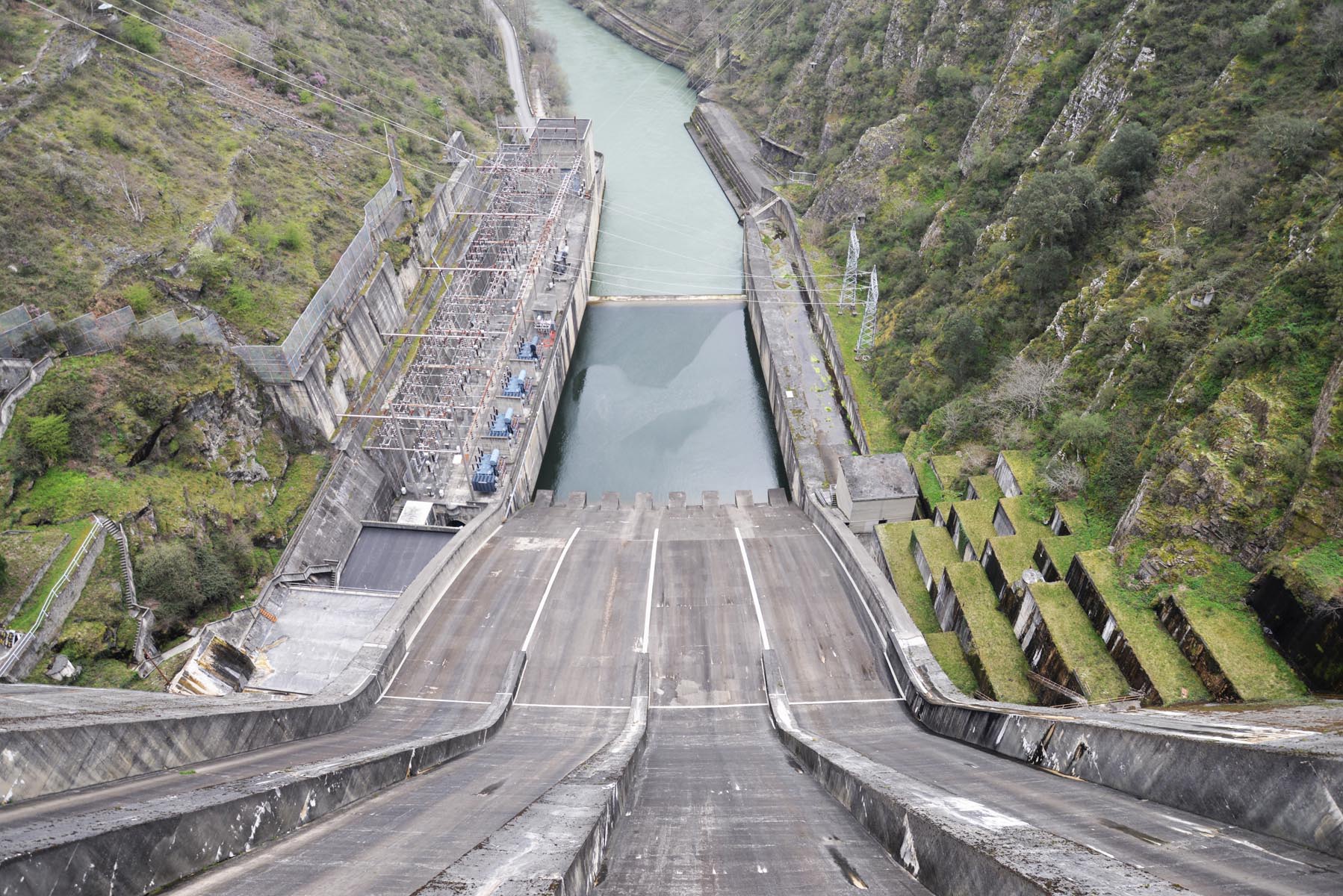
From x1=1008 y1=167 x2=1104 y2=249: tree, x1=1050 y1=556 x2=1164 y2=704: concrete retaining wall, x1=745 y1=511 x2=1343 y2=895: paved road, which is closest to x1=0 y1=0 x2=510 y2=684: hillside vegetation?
x1=745 y1=511 x2=1343 y2=895: paved road

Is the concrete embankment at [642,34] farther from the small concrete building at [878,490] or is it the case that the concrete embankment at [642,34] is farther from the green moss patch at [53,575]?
the green moss patch at [53,575]

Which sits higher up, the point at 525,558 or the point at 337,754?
the point at 337,754

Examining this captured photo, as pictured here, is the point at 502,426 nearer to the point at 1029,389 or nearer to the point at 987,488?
the point at 987,488

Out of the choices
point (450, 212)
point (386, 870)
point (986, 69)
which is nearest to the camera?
point (386, 870)

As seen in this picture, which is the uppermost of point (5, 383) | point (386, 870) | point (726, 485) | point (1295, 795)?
point (1295, 795)

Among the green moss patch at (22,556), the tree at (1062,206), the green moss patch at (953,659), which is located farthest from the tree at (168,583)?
the tree at (1062,206)

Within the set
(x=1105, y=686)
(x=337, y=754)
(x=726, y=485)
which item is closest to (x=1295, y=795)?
(x=1105, y=686)

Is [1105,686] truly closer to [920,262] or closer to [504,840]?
[504,840]
